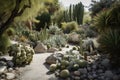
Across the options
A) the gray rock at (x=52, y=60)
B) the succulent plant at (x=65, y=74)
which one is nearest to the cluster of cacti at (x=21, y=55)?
the gray rock at (x=52, y=60)

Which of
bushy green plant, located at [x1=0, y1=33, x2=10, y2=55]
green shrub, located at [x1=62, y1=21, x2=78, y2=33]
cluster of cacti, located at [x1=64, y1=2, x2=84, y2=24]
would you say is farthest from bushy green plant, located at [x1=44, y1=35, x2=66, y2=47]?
cluster of cacti, located at [x1=64, y1=2, x2=84, y2=24]

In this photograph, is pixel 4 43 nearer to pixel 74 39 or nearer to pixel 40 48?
pixel 40 48

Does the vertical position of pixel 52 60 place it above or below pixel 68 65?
above

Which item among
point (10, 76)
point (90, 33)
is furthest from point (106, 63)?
point (90, 33)

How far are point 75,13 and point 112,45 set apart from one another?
14.9 meters

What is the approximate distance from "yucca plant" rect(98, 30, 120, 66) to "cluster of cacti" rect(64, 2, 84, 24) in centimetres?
1419

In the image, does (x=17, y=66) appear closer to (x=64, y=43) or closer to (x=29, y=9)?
(x=29, y=9)

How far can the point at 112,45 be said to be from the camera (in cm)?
940

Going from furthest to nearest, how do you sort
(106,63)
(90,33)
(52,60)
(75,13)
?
(75,13), (90,33), (52,60), (106,63)

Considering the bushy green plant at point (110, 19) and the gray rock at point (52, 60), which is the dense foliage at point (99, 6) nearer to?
the bushy green plant at point (110, 19)

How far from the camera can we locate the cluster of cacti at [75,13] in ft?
78.5

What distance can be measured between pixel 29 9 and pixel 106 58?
11.9 feet

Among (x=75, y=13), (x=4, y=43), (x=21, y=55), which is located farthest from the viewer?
(x=75, y=13)

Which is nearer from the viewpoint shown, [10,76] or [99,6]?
[10,76]
